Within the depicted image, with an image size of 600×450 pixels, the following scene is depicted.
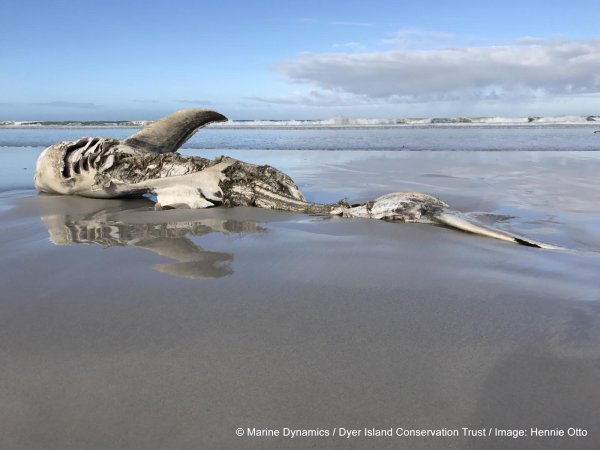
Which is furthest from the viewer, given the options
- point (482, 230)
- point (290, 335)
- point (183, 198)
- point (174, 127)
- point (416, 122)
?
point (416, 122)

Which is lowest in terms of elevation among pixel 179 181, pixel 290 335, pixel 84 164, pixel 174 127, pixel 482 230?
pixel 290 335

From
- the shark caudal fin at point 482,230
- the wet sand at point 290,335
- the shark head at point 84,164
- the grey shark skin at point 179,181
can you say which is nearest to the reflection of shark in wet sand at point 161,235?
the wet sand at point 290,335

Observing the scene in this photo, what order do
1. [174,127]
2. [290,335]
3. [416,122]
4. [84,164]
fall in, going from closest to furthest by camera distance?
[290,335] < [84,164] < [174,127] < [416,122]

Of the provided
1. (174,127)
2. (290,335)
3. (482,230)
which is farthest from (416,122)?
(290,335)

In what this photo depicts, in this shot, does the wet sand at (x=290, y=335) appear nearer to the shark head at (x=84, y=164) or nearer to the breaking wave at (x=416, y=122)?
the shark head at (x=84, y=164)

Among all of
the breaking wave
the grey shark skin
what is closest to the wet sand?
the grey shark skin

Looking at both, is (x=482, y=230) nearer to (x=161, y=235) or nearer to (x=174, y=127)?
(x=161, y=235)

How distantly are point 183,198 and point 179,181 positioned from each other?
0.70ft

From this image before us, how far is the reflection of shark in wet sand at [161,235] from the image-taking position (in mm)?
2889

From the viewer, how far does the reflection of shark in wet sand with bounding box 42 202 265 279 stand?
2.89 metres

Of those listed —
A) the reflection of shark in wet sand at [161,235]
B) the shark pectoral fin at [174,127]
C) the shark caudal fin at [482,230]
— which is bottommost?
the reflection of shark in wet sand at [161,235]

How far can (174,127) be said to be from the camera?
20.5 feet

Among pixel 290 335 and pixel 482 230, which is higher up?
pixel 482 230

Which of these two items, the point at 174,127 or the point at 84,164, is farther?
the point at 174,127
